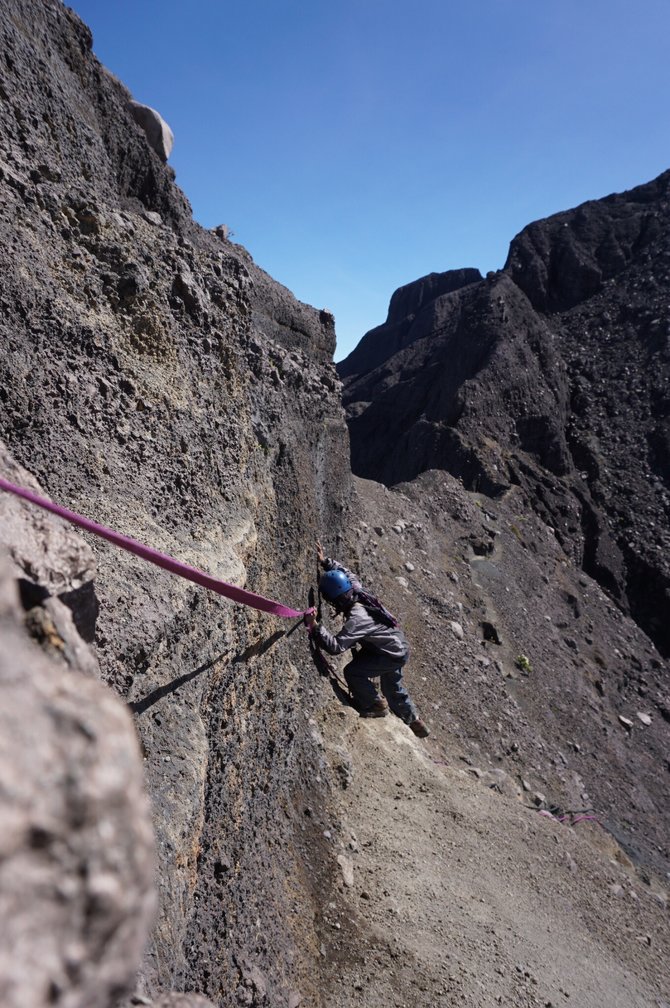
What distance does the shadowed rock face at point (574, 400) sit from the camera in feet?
70.5

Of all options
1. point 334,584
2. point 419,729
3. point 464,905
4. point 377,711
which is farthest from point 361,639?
point 419,729

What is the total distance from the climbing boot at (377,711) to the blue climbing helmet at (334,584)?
1.61 meters

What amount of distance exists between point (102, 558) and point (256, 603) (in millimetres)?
1003

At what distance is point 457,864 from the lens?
625 centimetres

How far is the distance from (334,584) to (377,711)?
74.8 inches

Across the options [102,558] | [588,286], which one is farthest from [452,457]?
[102,558]

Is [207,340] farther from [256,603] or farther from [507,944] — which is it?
[507,944]

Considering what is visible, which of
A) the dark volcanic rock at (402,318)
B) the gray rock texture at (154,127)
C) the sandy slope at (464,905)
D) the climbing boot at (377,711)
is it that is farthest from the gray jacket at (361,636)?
the dark volcanic rock at (402,318)

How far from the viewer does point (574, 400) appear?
26.0 m

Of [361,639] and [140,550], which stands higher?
[140,550]

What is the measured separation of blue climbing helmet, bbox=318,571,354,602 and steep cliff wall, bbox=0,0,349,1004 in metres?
1.01

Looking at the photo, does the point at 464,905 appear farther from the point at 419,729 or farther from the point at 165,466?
the point at 165,466

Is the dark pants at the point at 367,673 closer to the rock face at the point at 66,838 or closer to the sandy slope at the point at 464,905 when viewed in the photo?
the sandy slope at the point at 464,905

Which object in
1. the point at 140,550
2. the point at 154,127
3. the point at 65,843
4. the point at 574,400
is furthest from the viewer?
the point at 574,400
